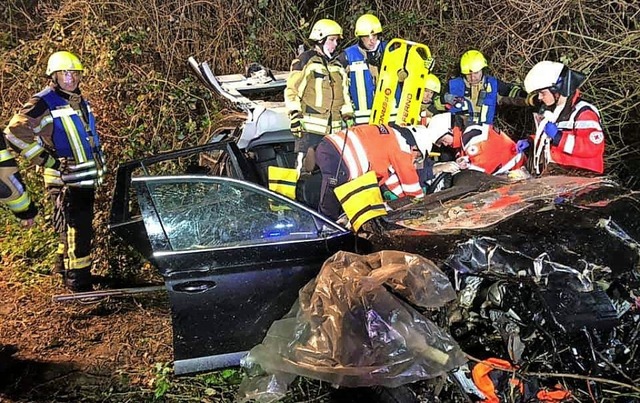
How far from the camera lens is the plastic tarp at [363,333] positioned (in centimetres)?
283

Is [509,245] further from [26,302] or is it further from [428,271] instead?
[26,302]

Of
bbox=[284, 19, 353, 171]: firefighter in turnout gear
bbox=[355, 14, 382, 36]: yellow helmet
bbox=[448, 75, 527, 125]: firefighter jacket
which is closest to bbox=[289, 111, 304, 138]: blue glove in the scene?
bbox=[284, 19, 353, 171]: firefighter in turnout gear

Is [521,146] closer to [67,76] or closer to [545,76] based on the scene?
[545,76]

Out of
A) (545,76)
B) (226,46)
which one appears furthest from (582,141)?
(226,46)

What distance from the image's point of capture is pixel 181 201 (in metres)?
3.53

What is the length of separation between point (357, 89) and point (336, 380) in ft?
12.6

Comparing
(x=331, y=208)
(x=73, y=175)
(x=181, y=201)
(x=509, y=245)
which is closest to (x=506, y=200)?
(x=509, y=245)

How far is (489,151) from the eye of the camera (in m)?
4.98

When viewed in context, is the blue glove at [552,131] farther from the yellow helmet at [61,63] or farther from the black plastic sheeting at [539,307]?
the yellow helmet at [61,63]

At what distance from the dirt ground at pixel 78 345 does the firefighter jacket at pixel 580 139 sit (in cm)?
331

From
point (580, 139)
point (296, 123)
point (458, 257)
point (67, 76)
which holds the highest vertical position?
point (67, 76)

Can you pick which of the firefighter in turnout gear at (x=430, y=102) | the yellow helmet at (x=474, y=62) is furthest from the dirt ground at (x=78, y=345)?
the yellow helmet at (x=474, y=62)

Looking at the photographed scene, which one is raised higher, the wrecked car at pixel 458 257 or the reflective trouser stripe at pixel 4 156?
the reflective trouser stripe at pixel 4 156

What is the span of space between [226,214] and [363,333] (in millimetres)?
1102
